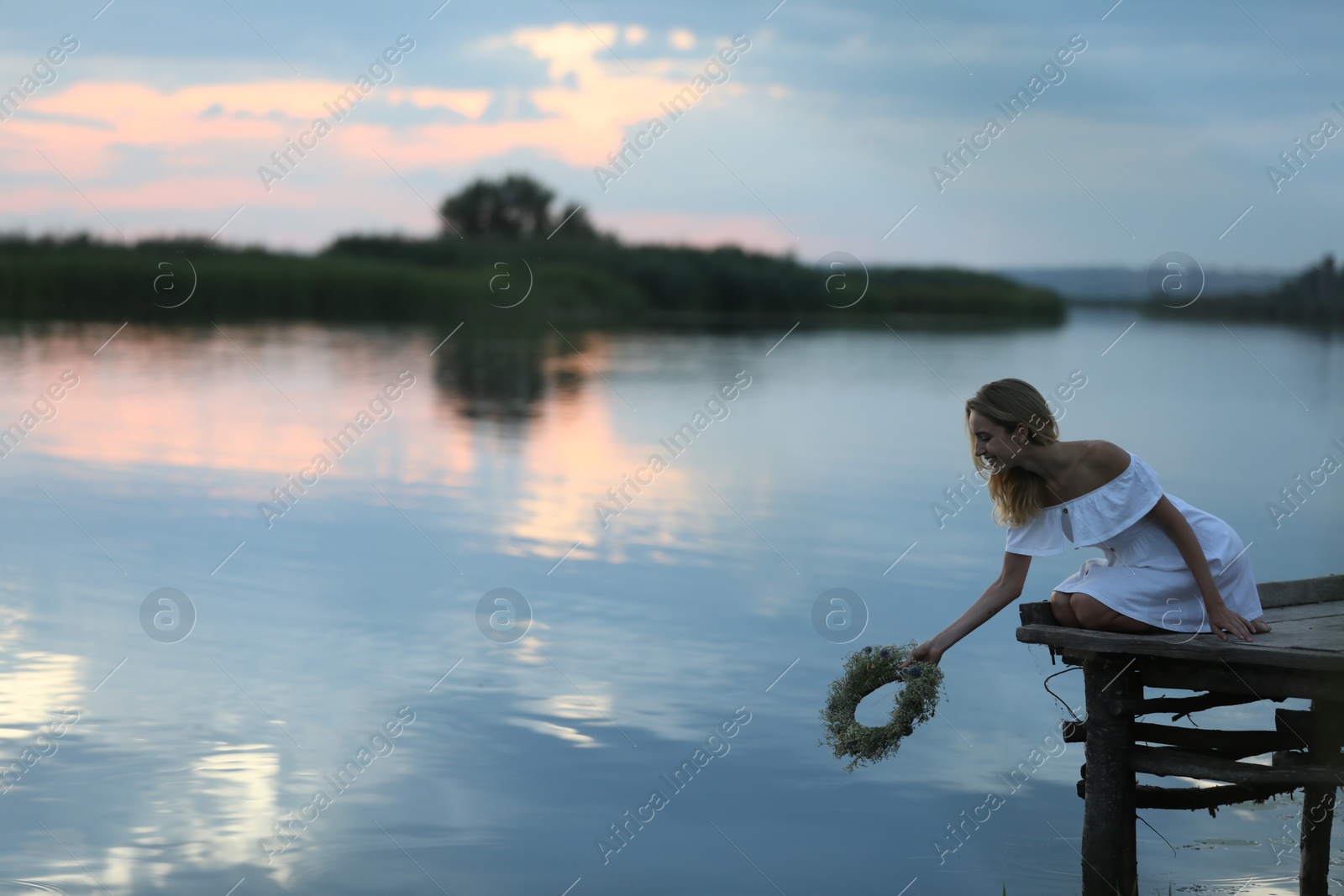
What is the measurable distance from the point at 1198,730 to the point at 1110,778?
0.55 metres

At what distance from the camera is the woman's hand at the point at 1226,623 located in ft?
16.5

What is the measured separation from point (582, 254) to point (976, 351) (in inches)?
913

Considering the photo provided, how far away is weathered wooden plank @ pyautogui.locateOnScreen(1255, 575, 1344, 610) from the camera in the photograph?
590 cm

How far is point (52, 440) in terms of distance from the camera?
1719cm

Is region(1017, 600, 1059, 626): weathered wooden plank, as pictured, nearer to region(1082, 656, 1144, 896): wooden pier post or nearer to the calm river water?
region(1082, 656, 1144, 896): wooden pier post

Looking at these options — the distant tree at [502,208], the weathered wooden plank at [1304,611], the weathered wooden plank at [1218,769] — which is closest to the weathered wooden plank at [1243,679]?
the weathered wooden plank at [1218,769]

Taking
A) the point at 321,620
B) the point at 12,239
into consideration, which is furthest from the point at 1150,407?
the point at 12,239

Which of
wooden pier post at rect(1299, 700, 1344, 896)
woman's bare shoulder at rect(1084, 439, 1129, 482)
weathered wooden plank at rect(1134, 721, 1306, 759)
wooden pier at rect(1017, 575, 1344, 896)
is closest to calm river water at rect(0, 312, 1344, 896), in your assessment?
wooden pier post at rect(1299, 700, 1344, 896)

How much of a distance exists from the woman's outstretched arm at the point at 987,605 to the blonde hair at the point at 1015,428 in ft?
0.53

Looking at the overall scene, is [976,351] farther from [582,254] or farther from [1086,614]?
[1086,614]

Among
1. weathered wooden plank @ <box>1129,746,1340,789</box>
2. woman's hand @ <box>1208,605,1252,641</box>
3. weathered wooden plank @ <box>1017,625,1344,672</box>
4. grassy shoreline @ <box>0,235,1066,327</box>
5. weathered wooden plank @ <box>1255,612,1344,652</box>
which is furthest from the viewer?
grassy shoreline @ <box>0,235,1066,327</box>

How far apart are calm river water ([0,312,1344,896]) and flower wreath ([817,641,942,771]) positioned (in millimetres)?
833

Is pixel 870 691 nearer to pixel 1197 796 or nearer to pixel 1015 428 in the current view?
pixel 1015 428

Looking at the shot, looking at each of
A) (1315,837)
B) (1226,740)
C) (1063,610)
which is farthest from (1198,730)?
(1063,610)
